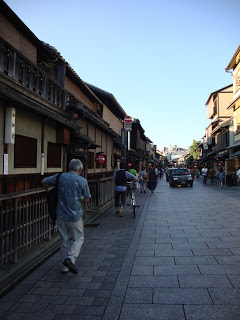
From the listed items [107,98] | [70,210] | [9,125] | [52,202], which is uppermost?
[107,98]

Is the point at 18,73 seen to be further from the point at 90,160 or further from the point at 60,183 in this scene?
the point at 90,160

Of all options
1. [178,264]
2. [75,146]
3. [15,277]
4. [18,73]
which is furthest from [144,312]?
[75,146]

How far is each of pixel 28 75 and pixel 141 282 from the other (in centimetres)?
645

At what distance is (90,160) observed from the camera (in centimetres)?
1372

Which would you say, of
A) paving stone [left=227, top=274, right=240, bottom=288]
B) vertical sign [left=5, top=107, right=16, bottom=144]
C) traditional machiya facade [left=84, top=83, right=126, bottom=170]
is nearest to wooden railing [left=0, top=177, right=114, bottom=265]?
vertical sign [left=5, top=107, right=16, bottom=144]

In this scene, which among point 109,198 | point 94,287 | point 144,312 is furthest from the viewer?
point 109,198

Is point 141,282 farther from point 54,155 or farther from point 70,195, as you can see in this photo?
point 54,155

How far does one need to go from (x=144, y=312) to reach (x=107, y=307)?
17.8 inches

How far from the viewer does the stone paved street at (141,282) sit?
3139 mm

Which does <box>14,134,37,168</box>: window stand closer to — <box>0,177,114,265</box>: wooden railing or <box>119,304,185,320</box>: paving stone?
<box>0,177,114,265</box>: wooden railing

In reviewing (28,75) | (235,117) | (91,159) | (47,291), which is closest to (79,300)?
(47,291)

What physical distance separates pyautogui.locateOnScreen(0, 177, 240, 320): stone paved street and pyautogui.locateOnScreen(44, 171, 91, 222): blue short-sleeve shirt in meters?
0.97

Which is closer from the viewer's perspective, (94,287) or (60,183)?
(94,287)

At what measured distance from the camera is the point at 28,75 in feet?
25.7
